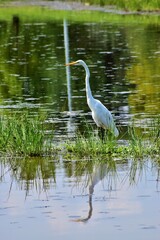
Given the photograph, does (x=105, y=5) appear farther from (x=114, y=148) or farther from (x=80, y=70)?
(x=114, y=148)

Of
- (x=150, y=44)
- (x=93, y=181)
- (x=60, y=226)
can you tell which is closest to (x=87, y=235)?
(x=60, y=226)

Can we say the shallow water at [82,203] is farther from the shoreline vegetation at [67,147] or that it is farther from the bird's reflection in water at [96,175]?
the shoreline vegetation at [67,147]

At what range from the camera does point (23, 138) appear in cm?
1506

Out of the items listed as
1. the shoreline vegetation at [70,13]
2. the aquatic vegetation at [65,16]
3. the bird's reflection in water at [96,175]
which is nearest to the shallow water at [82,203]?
the bird's reflection in water at [96,175]

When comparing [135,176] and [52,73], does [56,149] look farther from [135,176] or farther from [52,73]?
[52,73]

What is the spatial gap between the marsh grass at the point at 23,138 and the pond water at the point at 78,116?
20 cm

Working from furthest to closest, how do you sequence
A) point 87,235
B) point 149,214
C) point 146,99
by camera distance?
point 146,99, point 149,214, point 87,235

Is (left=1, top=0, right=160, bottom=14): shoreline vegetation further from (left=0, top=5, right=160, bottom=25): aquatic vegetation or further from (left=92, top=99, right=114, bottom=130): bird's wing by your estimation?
(left=92, top=99, right=114, bottom=130): bird's wing

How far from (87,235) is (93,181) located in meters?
2.80

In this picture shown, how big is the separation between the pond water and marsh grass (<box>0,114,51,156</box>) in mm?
205

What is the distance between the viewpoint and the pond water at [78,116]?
11734 mm

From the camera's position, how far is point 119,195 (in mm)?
12969

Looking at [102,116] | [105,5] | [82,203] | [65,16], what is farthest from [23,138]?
[105,5]

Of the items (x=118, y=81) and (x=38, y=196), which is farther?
(x=118, y=81)
